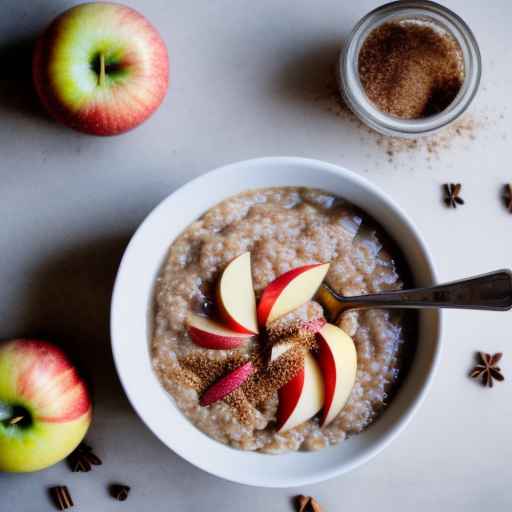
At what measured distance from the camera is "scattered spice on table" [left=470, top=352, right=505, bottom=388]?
1441 mm

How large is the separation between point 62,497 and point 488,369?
97 centimetres

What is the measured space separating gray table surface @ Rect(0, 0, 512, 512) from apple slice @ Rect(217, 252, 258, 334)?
285 mm

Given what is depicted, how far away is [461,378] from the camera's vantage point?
4.76ft

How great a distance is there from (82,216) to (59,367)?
0.33 m

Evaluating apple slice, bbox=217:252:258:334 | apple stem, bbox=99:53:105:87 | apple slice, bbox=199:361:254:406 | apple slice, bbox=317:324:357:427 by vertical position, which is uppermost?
apple stem, bbox=99:53:105:87

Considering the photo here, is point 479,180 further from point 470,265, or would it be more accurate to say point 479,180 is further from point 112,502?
point 112,502

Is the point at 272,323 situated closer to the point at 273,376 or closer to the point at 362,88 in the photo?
the point at 273,376

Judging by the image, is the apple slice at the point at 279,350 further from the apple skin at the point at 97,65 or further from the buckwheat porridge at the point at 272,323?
the apple skin at the point at 97,65

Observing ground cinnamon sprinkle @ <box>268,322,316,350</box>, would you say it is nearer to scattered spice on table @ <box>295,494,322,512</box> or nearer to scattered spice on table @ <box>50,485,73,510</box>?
scattered spice on table @ <box>295,494,322,512</box>

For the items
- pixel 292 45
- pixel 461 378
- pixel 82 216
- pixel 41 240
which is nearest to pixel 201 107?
pixel 292 45

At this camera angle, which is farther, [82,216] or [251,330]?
[82,216]

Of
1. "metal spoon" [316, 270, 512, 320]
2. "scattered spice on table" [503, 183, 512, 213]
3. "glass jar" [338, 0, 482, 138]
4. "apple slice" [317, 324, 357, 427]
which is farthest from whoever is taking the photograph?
"scattered spice on table" [503, 183, 512, 213]

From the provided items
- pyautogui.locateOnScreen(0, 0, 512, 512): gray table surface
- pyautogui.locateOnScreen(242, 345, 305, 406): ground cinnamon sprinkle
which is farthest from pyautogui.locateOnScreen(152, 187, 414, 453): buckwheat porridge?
pyautogui.locateOnScreen(0, 0, 512, 512): gray table surface

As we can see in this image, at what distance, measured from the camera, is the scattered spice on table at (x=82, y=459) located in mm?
1414
